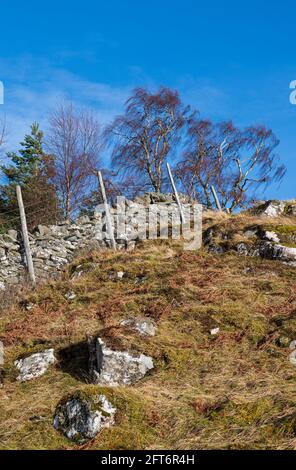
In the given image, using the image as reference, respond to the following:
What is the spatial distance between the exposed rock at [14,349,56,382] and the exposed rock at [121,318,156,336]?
1136 millimetres

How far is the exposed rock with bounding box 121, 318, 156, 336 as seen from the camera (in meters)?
6.60

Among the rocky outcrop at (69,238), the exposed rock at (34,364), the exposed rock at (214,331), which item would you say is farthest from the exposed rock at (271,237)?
the exposed rock at (34,364)

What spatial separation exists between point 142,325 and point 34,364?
1.60 m

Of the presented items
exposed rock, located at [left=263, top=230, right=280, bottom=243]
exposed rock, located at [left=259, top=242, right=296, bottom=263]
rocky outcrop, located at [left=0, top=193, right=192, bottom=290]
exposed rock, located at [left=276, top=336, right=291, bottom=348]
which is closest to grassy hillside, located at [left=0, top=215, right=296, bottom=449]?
exposed rock, located at [left=276, top=336, right=291, bottom=348]

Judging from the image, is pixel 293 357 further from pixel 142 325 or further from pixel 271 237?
pixel 271 237

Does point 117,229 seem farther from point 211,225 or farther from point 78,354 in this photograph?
point 78,354

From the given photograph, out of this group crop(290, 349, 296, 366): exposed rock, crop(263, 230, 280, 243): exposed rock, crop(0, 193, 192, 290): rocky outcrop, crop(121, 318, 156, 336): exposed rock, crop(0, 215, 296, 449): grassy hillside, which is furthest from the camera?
crop(0, 193, 192, 290): rocky outcrop

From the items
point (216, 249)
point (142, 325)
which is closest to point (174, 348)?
point (142, 325)

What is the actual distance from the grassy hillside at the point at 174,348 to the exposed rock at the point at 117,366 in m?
0.13

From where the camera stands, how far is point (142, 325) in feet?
22.0

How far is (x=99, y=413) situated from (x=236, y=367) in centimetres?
206

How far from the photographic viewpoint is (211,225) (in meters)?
12.8

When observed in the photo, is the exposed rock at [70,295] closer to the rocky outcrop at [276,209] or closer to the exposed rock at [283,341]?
the exposed rock at [283,341]

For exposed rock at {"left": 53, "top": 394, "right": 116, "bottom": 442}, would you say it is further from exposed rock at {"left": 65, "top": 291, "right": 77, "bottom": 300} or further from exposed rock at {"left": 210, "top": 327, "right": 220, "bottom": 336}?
exposed rock at {"left": 65, "top": 291, "right": 77, "bottom": 300}
